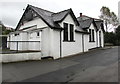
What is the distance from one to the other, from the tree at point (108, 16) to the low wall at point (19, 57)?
99.6 ft

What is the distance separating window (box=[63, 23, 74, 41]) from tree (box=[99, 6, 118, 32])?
2439 cm

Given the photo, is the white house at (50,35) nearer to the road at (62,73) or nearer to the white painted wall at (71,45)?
the white painted wall at (71,45)

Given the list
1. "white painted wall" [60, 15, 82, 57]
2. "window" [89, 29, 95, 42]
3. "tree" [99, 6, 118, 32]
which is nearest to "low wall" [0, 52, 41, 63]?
"white painted wall" [60, 15, 82, 57]

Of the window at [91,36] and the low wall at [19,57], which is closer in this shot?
the low wall at [19,57]

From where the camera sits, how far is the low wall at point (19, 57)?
10188 millimetres

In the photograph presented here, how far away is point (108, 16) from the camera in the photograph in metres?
36.1

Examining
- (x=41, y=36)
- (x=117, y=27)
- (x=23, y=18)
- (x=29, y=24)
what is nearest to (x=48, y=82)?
(x=41, y=36)

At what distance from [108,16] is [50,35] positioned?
2888cm

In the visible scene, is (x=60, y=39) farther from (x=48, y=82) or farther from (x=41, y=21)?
(x=48, y=82)

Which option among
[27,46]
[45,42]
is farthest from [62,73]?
[27,46]

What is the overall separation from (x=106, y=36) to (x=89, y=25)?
15.7 metres

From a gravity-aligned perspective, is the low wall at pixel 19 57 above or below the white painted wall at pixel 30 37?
below

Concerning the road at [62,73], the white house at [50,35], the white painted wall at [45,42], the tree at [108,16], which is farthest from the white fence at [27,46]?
the tree at [108,16]

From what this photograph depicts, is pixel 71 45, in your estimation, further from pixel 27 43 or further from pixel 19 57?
pixel 19 57
